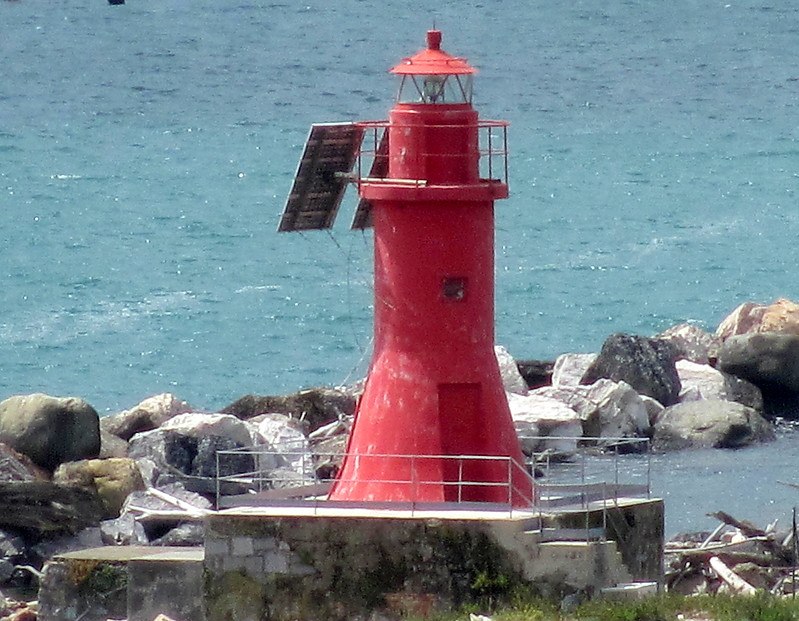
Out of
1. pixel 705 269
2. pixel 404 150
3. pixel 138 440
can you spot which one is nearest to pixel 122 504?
pixel 138 440

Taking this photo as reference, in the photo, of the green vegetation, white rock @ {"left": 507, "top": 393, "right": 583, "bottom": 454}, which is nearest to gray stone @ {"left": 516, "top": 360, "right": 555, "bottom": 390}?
white rock @ {"left": 507, "top": 393, "right": 583, "bottom": 454}

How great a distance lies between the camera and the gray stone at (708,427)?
33906 mm

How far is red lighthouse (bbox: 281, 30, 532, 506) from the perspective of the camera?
1952 cm

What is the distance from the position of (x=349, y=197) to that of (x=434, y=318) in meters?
34.7

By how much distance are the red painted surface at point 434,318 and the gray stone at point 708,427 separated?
1420 centimetres

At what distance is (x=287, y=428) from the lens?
105ft

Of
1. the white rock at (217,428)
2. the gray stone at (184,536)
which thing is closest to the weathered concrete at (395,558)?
the gray stone at (184,536)

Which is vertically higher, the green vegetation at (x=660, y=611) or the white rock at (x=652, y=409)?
the white rock at (x=652, y=409)

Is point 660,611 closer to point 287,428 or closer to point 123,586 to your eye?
point 123,586

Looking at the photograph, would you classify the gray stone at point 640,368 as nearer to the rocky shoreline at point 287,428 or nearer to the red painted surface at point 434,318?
the rocky shoreline at point 287,428

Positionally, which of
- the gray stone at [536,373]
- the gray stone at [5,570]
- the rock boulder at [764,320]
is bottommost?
the gray stone at [5,570]

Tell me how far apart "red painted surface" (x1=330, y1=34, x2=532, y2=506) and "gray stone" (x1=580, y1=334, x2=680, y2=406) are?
16.1m

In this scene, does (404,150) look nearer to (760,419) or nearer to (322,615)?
(322,615)

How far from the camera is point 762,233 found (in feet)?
217
